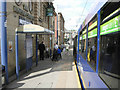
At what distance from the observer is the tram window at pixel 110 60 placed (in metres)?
1.43

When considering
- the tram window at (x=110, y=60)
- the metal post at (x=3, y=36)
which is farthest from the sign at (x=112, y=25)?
the metal post at (x=3, y=36)

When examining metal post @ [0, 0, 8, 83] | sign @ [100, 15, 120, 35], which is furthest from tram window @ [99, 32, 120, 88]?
metal post @ [0, 0, 8, 83]

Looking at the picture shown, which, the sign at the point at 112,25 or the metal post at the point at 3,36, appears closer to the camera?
the sign at the point at 112,25

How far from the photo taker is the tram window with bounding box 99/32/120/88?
143 cm

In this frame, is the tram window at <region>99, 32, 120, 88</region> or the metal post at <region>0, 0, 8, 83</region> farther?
the metal post at <region>0, 0, 8, 83</region>

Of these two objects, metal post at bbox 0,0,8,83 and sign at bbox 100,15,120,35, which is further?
metal post at bbox 0,0,8,83

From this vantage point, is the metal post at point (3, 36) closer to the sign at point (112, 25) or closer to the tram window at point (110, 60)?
the tram window at point (110, 60)

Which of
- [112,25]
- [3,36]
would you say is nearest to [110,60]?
[112,25]

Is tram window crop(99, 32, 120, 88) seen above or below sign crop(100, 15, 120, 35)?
below

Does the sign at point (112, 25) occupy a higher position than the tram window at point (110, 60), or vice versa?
the sign at point (112, 25)

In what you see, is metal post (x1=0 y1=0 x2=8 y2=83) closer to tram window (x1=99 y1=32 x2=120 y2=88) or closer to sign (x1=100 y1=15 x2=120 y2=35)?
tram window (x1=99 y1=32 x2=120 y2=88)

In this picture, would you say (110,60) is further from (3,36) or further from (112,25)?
(3,36)

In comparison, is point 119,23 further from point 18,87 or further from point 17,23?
point 17,23

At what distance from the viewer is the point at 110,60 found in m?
1.62
